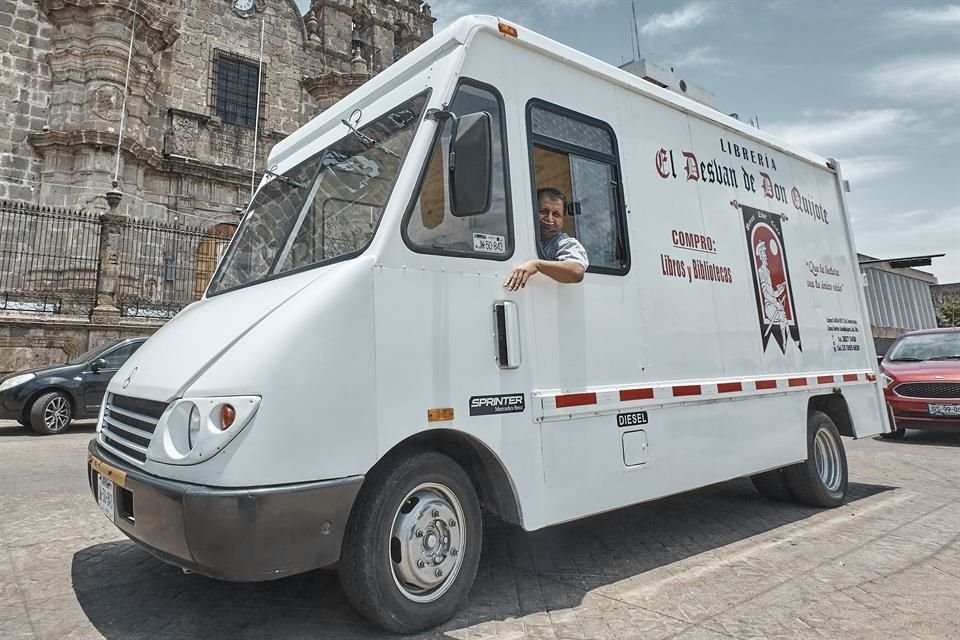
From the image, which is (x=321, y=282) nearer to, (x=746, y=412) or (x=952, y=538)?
(x=746, y=412)

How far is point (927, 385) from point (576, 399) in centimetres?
890

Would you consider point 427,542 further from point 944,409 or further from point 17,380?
point 944,409

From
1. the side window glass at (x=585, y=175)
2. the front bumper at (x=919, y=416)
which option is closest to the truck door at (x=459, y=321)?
the side window glass at (x=585, y=175)

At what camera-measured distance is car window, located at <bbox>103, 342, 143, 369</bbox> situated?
9812 millimetres

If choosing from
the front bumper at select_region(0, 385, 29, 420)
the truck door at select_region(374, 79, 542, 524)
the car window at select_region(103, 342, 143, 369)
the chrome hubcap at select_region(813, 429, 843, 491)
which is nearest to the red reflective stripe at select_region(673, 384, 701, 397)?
the truck door at select_region(374, 79, 542, 524)

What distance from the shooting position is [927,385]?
9.16 m

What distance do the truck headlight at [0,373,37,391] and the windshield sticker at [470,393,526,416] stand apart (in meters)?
9.45

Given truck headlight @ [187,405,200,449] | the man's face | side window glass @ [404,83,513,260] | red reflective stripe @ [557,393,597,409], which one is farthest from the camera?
the man's face

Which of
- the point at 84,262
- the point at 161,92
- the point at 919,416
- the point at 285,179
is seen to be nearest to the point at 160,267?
the point at 84,262

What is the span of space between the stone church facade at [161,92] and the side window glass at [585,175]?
53.6 ft

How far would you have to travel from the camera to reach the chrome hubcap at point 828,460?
534 centimetres

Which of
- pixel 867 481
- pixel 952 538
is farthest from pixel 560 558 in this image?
pixel 867 481

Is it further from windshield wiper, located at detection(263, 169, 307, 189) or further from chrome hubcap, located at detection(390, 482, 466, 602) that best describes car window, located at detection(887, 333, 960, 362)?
windshield wiper, located at detection(263, 169, 307, 189)

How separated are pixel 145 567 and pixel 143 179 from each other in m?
17.5
